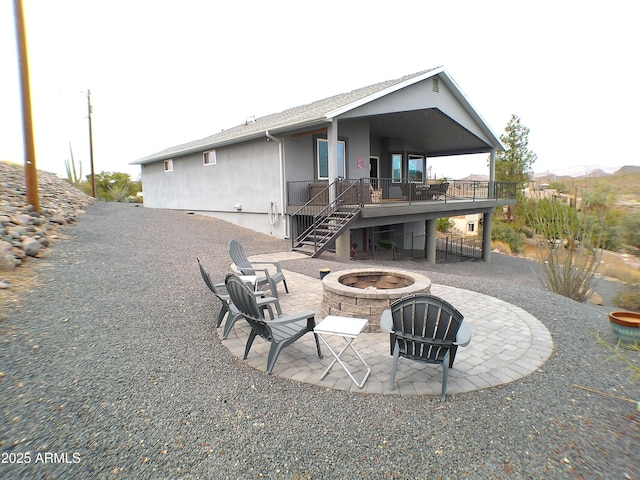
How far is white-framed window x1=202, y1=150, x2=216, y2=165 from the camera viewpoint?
15.8 metres

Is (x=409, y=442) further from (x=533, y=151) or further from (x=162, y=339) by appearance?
(x=533, y=151)

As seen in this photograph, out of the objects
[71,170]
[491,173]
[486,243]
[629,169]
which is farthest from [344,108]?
[71,170]

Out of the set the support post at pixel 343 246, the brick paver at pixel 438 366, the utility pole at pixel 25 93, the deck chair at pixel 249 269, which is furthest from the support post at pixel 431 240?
the utility pole at pixel 25 93

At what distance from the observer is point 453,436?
2436 mm

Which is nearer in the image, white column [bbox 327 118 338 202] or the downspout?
white column [bbox 327 118 338 202]

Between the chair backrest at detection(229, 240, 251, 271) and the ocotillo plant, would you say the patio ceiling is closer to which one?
the chair backrest at detection(229, 240, 251, 271)

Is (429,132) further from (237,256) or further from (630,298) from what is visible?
(237,256)

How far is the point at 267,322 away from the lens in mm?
3227

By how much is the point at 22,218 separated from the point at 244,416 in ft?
25.9

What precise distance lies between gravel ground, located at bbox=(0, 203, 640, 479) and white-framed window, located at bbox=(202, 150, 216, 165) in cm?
1235

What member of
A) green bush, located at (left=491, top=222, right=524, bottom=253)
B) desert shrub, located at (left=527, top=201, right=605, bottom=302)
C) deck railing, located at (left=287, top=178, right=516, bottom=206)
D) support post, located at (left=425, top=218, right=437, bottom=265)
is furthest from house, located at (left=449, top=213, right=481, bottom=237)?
desert shrub, located at (left=527, top=201, right=605, bottom=302)

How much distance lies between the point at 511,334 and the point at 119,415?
14.8 feet

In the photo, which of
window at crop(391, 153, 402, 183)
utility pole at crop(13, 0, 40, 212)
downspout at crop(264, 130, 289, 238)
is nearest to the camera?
utility pole at crop(13, 0, 40, 212)

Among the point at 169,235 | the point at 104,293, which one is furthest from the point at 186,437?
the point at 169,235
